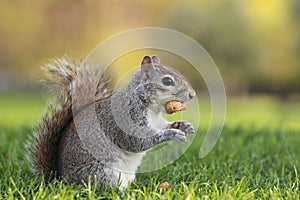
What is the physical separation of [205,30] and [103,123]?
16.6 meters

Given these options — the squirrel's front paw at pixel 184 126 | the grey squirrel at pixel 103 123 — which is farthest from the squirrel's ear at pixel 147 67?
the squirrel's front paw at pixel 184 126

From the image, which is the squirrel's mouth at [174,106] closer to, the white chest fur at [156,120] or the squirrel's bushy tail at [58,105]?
the white chest fur at [156,120]

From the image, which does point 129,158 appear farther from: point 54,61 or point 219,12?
point 219,12

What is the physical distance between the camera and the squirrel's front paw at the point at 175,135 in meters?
2.31

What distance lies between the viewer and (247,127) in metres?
4.89

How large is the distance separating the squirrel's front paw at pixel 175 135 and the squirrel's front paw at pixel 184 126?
11 cm

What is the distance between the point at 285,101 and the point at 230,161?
18.7 metres

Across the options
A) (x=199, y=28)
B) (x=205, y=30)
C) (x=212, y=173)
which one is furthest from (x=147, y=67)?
(x=205, y=30)

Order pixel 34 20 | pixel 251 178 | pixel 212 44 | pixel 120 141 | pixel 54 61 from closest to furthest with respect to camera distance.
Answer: pixel 120 141 < pixel 54 61 < pixel 251 178 < pixel 212 44 < pixel 34 20

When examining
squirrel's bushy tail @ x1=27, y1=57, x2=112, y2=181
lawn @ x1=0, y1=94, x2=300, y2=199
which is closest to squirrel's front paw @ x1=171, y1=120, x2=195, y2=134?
lawn @ x1=0, y1=94, x2=300, y2=199

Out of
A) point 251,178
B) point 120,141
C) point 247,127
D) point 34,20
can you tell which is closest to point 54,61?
point 120,141

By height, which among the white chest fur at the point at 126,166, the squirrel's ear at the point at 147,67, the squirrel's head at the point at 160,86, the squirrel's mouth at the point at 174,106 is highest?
the squirrel's ear at the point at 147,67

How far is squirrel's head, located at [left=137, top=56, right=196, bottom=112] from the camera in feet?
7.58

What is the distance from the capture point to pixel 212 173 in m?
2.94
